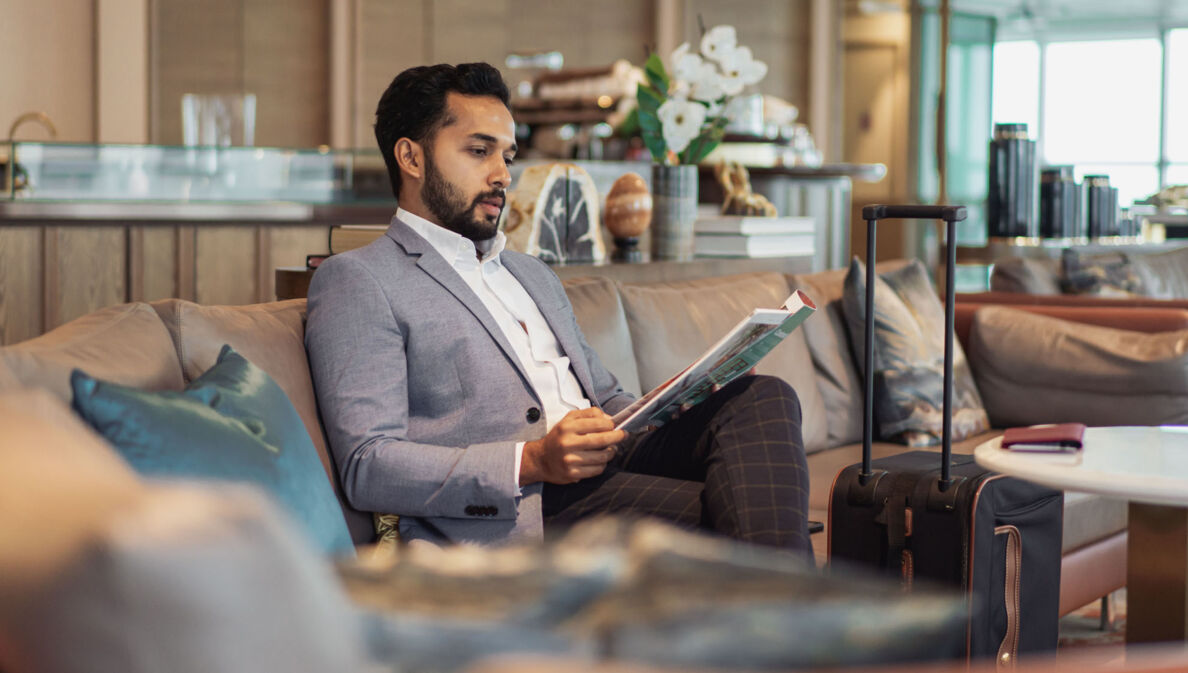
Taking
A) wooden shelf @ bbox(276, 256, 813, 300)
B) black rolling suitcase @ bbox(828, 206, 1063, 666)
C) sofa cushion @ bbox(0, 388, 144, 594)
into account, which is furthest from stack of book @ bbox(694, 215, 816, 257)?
sofa cushion @ bbox(0, 388, 144, 594)

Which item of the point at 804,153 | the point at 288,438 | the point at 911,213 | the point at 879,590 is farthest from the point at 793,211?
the point at 879,590

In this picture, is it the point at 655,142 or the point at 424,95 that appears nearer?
the point at 424,95

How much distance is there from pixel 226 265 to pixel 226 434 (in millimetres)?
3453

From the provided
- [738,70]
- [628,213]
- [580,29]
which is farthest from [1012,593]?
[580,29]

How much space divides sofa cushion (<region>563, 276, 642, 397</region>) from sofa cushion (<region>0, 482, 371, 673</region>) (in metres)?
1.90

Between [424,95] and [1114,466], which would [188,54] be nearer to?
[424,95]

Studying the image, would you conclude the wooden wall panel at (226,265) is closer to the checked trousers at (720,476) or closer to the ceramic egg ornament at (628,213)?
the ceramic egg ornament at (628,213)

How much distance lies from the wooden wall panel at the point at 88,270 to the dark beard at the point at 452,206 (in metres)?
2.59

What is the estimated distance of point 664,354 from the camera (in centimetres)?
274

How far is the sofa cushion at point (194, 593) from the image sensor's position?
572mm

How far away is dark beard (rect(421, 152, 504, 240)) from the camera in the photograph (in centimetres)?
210

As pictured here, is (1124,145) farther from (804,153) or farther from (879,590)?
(879,590)

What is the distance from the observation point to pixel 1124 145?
474 inches

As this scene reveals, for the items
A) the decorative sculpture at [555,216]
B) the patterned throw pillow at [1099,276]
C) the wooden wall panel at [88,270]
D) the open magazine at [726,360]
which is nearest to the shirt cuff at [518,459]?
the open magazine at [726,360]
